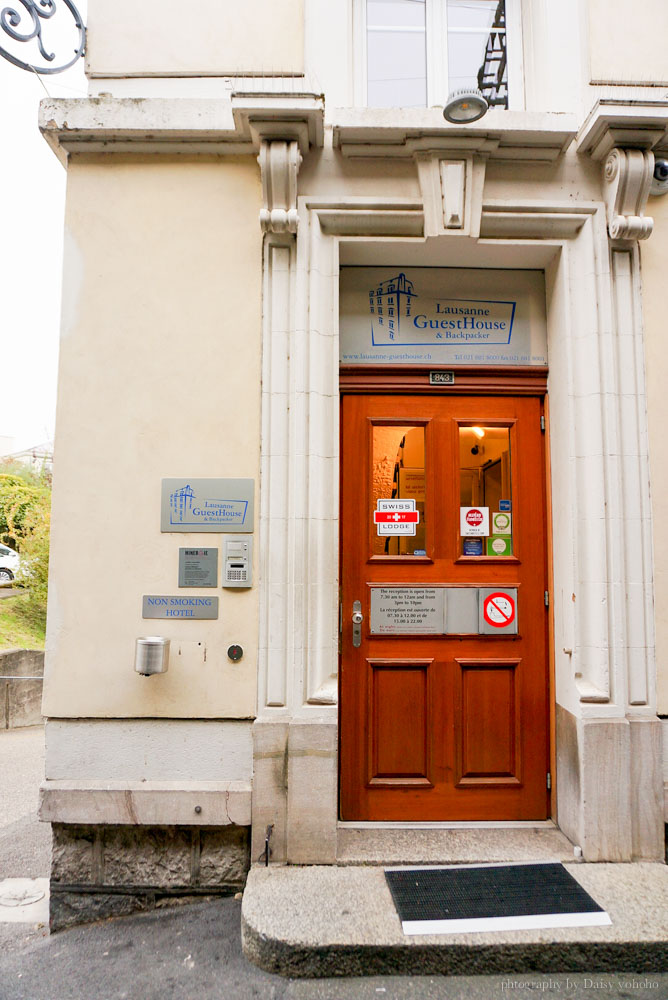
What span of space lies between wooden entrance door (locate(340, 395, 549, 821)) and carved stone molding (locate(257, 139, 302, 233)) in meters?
1.16

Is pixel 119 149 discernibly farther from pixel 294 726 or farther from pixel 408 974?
pixel 408 974

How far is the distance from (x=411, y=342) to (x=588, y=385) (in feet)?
3.81

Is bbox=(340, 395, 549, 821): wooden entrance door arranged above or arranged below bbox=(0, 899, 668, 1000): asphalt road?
above

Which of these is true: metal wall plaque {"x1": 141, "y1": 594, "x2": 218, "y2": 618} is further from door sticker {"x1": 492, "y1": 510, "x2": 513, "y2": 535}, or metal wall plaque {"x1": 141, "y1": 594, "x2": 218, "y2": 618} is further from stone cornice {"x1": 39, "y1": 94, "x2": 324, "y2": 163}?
stone cornice {"x1": 39, "y1": 94, "x2": 324, "y2": 163}

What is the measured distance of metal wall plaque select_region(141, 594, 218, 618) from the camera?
3.58 meters

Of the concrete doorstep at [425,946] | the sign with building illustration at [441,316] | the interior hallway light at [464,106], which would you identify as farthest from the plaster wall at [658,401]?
the interior hallway light at [464,106]

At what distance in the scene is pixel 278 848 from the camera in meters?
3.41

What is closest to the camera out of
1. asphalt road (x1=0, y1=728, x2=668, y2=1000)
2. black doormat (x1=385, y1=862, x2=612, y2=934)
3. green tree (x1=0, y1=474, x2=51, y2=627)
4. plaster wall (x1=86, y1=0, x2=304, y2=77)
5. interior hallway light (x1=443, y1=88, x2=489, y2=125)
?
asphalt road (x1=0, y1=728, x2=668, y2=1000)

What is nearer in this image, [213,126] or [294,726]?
[294,726]

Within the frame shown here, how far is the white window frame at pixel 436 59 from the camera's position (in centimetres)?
404

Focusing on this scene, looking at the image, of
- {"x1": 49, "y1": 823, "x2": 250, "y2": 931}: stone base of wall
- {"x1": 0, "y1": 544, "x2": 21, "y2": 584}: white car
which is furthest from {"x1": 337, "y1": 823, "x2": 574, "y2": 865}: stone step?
{"x1": 0, "y1": 544, "x2": 21, "y2": 584}: white car

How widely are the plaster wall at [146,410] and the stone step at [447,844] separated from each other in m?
1.07

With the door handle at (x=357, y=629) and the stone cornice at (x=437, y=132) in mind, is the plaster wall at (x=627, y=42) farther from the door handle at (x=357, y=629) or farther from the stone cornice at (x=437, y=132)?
the door handle at (x=357, y=629)

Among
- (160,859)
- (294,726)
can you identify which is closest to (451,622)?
(294,726)
